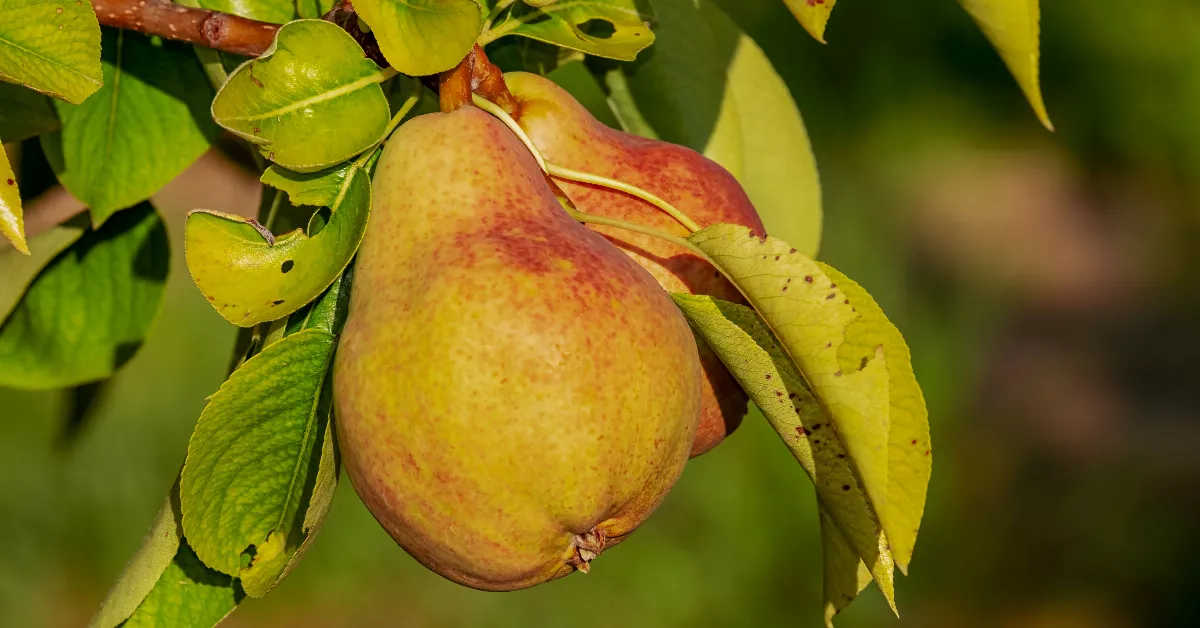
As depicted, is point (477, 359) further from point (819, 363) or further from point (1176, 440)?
point (1176, 440)

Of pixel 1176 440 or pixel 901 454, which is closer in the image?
pixel 901 454

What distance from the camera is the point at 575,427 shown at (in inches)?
24.4

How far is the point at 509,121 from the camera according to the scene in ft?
2.50

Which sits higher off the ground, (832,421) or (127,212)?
(832,421)

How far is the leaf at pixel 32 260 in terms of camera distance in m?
0.97

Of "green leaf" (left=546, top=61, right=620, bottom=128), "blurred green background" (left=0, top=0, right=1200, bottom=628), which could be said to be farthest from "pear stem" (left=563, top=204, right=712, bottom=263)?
"green leaf" (left=546, top=61, right=620, bottom=128)

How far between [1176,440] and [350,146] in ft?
13.7

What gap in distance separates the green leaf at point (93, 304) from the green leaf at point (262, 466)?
336mm

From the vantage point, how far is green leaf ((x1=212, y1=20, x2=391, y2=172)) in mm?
679

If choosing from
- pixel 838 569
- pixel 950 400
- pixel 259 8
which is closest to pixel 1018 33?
pixel 838 569

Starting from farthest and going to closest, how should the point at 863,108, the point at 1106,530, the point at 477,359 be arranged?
the point at 863,108
the point at 1106,530
the point at 477,359

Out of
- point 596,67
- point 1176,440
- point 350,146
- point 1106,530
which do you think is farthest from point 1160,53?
point 350,146

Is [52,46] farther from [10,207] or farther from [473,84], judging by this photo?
[473,84]

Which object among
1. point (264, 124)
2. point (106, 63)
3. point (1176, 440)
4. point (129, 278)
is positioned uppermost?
point (264, 124)
